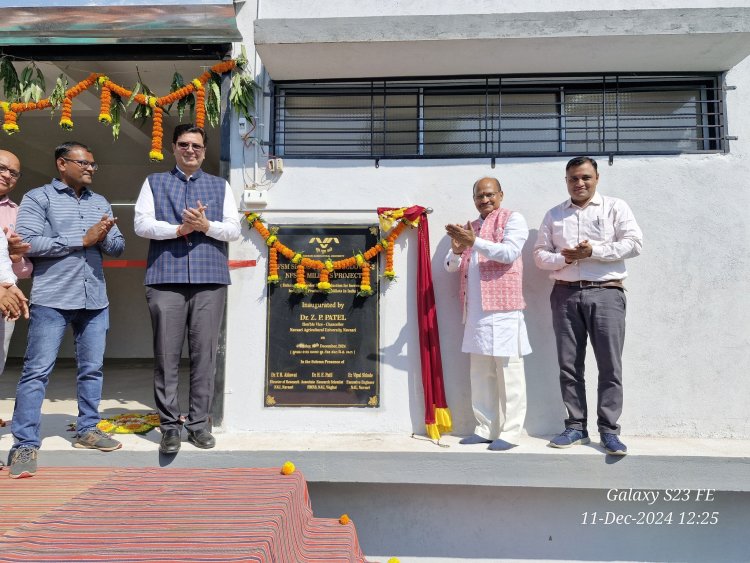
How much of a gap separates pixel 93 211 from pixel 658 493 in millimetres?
3965

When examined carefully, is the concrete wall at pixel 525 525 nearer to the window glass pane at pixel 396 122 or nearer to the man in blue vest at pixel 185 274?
the man in blue vest at pixel 185 274

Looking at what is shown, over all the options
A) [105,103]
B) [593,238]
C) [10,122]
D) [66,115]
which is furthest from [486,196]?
[10,122]

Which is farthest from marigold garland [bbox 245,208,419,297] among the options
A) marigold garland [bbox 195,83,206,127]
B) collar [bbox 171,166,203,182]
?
marigold garland [bbox 195,83,206,127]

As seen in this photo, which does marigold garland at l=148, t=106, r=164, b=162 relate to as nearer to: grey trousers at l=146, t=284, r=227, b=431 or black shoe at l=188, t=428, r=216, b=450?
grey trousers at l=146, t=284, r=227, b=431

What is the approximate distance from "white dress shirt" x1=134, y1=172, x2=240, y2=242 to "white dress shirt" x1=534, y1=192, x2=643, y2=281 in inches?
78.6

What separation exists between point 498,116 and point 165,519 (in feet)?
11.2

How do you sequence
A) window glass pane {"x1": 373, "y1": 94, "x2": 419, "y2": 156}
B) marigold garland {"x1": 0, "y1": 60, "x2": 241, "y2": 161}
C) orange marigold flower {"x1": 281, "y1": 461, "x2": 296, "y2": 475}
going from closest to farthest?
orange marigold flower {"x1": 281, "y1": 461, "x2": 296, "y2": 475} → marigold garland {"x1": 0, "y1": 60, "x2": 241, "y2": 161} → window glass pane {"x1": 373, "y1": 94, "x2": 419, "y2": 156}

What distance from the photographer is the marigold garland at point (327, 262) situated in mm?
3650

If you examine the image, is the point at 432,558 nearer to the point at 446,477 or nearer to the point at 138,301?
the point at 446,477

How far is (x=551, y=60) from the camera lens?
12.0 ft

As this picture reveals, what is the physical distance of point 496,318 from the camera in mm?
3246

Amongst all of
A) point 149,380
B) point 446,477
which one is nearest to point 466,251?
point 446,477

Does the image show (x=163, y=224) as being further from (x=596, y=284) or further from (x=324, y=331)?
(x=596, y=284)

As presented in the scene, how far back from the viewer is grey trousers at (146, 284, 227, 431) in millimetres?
3078
